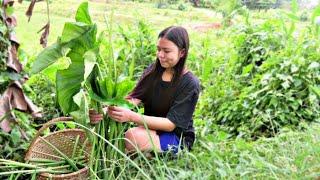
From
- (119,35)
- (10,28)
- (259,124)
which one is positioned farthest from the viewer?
(119,35)

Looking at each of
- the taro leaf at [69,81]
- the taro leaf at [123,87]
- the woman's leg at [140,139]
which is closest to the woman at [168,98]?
the woman's leg at [140,139]

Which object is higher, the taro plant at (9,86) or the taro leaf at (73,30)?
the taro leaf at (73,30)

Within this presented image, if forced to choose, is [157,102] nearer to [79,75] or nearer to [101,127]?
[101,127]

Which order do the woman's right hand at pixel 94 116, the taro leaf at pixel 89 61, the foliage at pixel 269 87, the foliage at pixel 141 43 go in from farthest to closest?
the foliage at pixel 141 43
the foliage at pixel 269 87
the woman's right hand at pixel 94 116
the taro leaf at pixel 89 61

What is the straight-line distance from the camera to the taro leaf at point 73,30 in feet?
5.08

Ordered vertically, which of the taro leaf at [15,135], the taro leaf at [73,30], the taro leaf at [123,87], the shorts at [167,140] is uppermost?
the taro leaf at [73,30]

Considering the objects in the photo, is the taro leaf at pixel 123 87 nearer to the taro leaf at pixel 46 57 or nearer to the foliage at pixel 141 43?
the taro leaf at pixel 46 57

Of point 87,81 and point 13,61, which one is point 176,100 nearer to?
point 87,81

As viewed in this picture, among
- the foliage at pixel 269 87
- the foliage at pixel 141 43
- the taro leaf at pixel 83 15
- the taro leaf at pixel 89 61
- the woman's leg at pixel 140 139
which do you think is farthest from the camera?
the foliage at pixel 141 43

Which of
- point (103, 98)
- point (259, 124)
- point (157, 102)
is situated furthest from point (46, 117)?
point (259, 124)

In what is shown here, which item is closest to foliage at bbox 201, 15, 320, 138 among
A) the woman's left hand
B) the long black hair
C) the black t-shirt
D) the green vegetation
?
the green vegetation

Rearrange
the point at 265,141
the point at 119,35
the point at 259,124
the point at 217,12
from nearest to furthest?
the point at 265,141, the point at 259,124, the point at 119,35, the point at 217,12

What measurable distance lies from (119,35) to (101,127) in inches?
61.0

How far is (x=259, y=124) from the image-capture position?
7.98 ft
